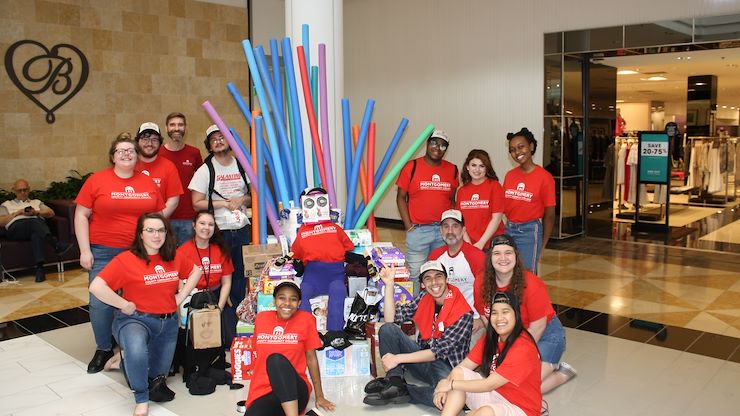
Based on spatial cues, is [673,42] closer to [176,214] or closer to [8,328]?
[176,214]

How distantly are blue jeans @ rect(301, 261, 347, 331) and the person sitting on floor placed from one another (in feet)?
14.2

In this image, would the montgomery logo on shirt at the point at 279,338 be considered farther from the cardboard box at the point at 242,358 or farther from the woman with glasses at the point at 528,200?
the woman with glasses at the point at 528,200

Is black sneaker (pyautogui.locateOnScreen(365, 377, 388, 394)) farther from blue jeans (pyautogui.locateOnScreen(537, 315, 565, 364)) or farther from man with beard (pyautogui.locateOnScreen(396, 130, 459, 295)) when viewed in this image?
man with beard (pyautogui.locateOnScreen(396, 130, 459, 295))

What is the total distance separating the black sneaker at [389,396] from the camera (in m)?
3.97

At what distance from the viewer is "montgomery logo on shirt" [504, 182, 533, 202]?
4.99 m

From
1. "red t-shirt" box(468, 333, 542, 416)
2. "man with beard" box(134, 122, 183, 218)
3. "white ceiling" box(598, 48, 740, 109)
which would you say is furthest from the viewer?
"white ceiling" box(598, 48, 740, 109)

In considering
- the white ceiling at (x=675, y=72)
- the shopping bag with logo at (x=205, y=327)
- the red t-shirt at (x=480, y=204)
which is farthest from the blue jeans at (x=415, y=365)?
the white ceiling at (x=675, y=72)

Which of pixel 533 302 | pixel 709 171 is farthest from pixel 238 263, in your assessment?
pixel 709 171

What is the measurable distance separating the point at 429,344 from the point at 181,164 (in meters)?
2.70

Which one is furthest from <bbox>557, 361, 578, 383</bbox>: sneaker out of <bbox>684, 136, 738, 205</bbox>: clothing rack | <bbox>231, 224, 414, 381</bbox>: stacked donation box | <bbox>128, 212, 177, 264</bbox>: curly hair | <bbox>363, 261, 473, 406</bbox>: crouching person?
<bbox>684, 136, 738, 205</bbox>: clothing rack

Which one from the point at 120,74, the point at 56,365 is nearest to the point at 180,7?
the point at 120,74

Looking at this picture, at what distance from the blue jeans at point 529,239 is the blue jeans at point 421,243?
66 cm

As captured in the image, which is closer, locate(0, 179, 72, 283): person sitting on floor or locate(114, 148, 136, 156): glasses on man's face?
locate(114, 148, 136, 156): glasses on man's face

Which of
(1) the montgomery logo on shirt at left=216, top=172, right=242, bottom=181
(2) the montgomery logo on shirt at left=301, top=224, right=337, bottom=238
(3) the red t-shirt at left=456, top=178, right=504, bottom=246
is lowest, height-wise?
(2) the montgomery logo on shirt at left=301, top=224, right=337, bottom=238
